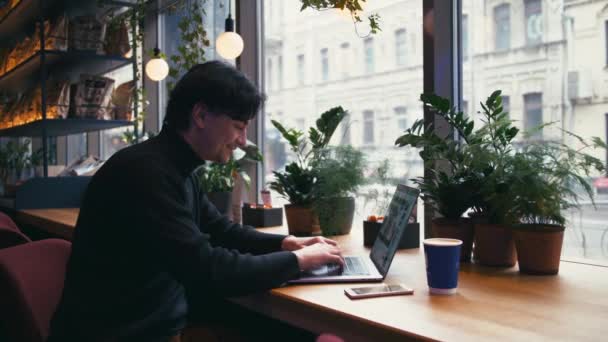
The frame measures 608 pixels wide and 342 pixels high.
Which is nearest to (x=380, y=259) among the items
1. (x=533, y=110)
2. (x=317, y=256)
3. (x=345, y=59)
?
(x=317, y=256)

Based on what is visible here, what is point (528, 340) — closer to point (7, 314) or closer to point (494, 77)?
point (7, 314)

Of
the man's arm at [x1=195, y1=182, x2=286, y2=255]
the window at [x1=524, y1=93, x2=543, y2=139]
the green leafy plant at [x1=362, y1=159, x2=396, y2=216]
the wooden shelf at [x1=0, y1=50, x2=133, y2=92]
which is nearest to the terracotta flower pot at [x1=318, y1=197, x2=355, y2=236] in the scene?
the green leafy plant at [x1=362, y1=159, x2=396, y2=216]

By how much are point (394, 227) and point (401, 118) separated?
1.00 meters

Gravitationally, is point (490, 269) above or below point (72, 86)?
below

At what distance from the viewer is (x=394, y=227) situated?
1.53m

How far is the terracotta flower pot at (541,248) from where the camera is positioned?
4.80ft

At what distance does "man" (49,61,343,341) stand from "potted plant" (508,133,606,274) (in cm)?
52

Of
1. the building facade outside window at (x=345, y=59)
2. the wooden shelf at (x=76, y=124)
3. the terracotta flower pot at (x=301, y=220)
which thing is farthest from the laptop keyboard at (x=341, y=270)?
the wooden shelf at (x=76, y=124)

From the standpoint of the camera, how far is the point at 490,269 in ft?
5.16

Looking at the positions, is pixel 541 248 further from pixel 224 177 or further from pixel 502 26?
pixel 224 177

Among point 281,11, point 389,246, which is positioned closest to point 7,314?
point 389,246

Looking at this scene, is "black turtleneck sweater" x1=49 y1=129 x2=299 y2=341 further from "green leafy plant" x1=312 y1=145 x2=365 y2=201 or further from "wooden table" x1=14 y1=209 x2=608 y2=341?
"green leafy plant" x1=312 y1=145 x2=365 y2=201

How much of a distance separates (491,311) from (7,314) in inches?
44.6

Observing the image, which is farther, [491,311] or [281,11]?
[281,11]
